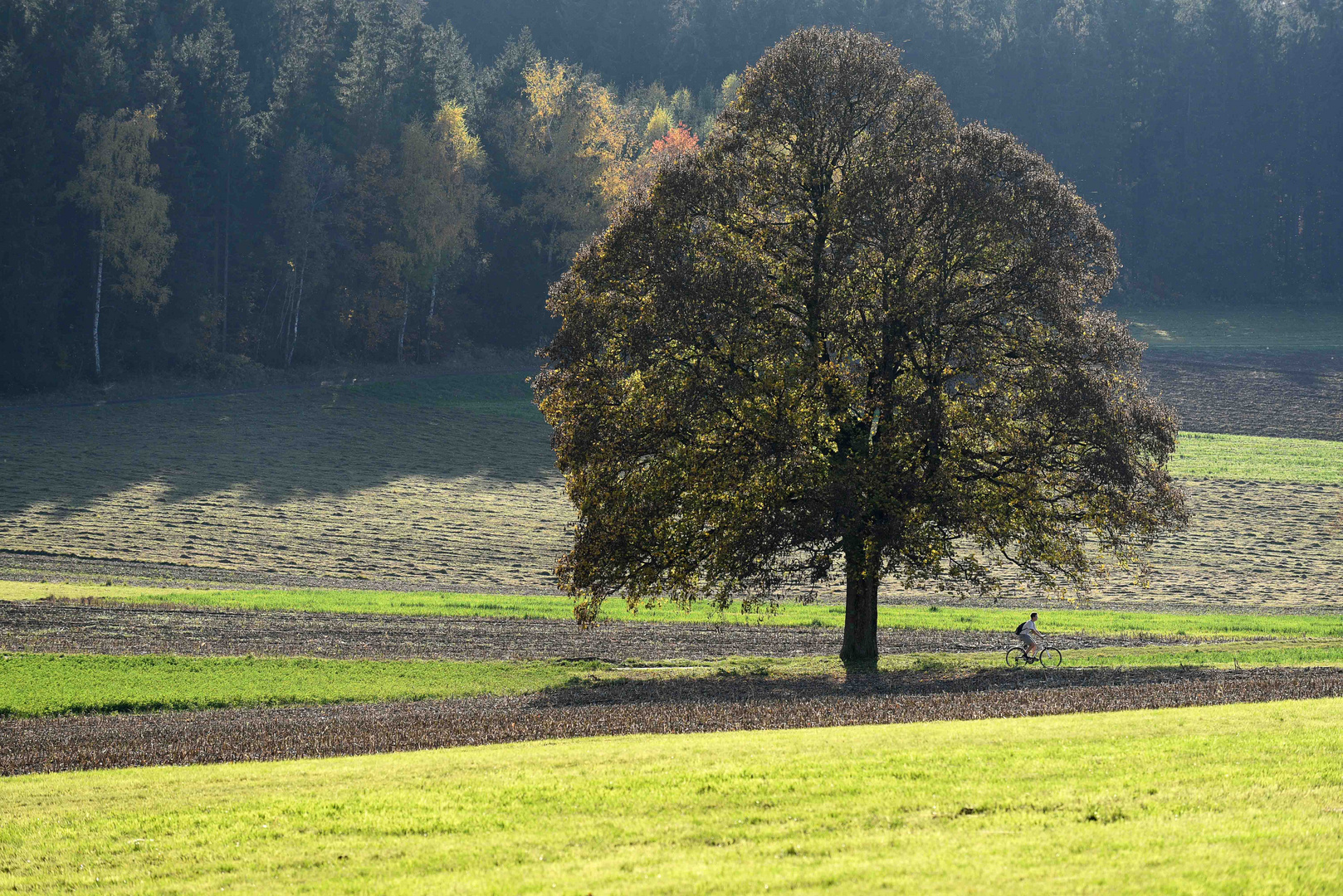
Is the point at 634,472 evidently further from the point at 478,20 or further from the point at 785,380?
the point at 478,20

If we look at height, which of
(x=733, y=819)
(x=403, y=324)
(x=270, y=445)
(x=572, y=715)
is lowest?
(x=572, y=715)

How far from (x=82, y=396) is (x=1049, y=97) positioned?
99.1m

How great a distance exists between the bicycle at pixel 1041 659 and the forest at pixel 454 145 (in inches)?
2295

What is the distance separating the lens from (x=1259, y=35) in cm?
12925

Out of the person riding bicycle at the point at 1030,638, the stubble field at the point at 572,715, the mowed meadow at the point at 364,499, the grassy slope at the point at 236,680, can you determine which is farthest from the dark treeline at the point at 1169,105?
the grassy slope at the point at 236,680

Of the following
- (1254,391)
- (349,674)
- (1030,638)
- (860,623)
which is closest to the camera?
(349,674)

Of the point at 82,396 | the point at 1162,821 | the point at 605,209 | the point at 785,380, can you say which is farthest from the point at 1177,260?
the point at 1162,821

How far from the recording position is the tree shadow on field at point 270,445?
5588 centimetres

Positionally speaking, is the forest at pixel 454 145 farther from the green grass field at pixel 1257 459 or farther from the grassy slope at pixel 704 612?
the green grass field at pixel 1257 459

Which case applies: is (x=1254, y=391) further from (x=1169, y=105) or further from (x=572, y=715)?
(x=572, y=715)

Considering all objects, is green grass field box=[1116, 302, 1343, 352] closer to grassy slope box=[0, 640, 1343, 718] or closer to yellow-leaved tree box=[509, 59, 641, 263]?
yellow-leaved tree box=[509, 59, 641, 263]

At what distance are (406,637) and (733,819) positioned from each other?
20623mm

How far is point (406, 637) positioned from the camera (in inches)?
1204

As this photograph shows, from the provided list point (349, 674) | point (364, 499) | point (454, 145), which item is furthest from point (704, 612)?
point (454, 145)
